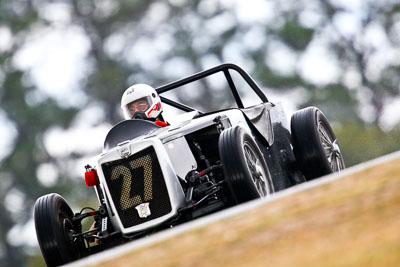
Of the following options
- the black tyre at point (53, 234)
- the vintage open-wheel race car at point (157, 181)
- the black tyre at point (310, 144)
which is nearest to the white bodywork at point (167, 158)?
the vintage open-wheel race car at point (157, 181)

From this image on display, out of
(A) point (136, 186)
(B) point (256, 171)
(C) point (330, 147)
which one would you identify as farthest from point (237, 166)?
(C) point (330, 147)

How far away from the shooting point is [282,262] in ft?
15.3

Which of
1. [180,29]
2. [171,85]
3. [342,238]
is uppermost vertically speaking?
[180,29]

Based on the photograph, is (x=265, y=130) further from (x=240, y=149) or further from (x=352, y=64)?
(x=352, y=64)

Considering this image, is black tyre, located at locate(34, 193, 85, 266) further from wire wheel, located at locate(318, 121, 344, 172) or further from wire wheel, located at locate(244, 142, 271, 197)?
wire wheel, located at locate(318, 121, 344, 172)

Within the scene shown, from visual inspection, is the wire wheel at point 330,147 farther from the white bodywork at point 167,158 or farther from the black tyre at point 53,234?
the black tyre at point 53,234

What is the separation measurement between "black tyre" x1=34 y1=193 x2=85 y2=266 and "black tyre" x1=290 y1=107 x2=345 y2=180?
2.79m

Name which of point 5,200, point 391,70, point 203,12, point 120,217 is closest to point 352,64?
point 391,70

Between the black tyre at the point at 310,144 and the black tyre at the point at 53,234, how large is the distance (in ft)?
9.14

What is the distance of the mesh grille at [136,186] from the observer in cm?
838

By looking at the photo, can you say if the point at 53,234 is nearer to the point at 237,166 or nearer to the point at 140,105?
the point at 237,166

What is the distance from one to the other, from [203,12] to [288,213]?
107 ft

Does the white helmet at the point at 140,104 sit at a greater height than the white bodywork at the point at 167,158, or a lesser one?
greater

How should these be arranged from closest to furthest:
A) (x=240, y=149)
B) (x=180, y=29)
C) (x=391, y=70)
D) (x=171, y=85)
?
(x=240, y=149), (x=171, y=85), (x=391, y=70), (x=180, y=29)
